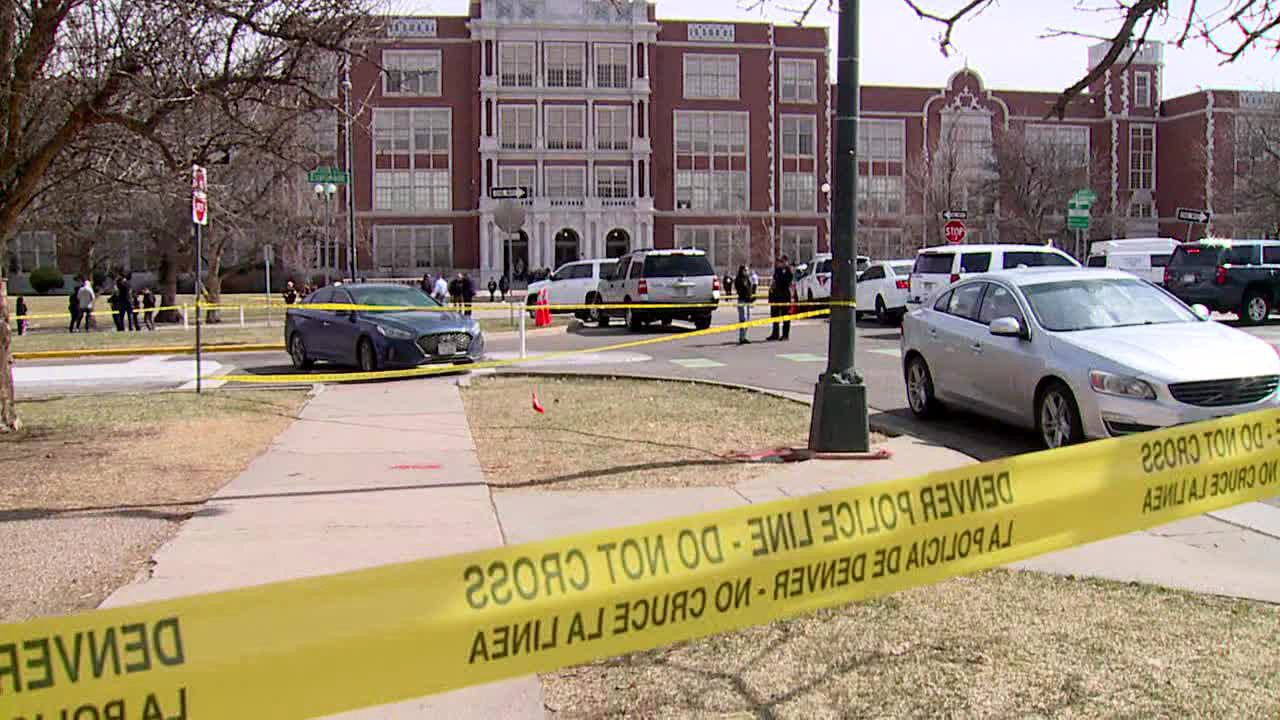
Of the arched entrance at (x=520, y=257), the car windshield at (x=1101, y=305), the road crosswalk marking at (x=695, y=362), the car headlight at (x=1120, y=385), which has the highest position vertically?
the arched entrance at (x=520, y=257)

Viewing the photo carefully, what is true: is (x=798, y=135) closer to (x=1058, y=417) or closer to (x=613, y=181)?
(x=613, y=181)

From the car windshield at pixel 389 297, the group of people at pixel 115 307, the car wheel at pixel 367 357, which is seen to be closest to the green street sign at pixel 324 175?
the group of people at pixel 115 307

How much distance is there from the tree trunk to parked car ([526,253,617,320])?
2257 cm

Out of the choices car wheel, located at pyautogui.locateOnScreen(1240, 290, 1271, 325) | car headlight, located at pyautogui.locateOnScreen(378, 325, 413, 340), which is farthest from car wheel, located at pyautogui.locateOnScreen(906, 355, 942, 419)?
car wheel, located at pyautogui.locateOnScreen(1240, 290, 1271, 325)

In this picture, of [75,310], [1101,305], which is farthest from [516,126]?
[1101,305]

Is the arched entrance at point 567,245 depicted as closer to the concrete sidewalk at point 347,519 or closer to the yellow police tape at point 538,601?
the concrete sidewalk at point 347,519

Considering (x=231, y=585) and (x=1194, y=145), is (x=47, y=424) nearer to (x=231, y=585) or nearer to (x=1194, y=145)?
(x=231, y=585)

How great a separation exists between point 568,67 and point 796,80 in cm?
1550

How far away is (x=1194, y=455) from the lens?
443 centimetres

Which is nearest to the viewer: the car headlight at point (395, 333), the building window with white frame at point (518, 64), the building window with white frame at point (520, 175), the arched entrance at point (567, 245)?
the car headlight at point (395, 333)

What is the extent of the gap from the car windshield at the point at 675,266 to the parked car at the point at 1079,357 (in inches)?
635

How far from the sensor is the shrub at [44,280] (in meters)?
73.1

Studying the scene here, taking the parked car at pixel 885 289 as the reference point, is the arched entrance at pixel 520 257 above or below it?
above

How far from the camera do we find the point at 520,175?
74375 mm
